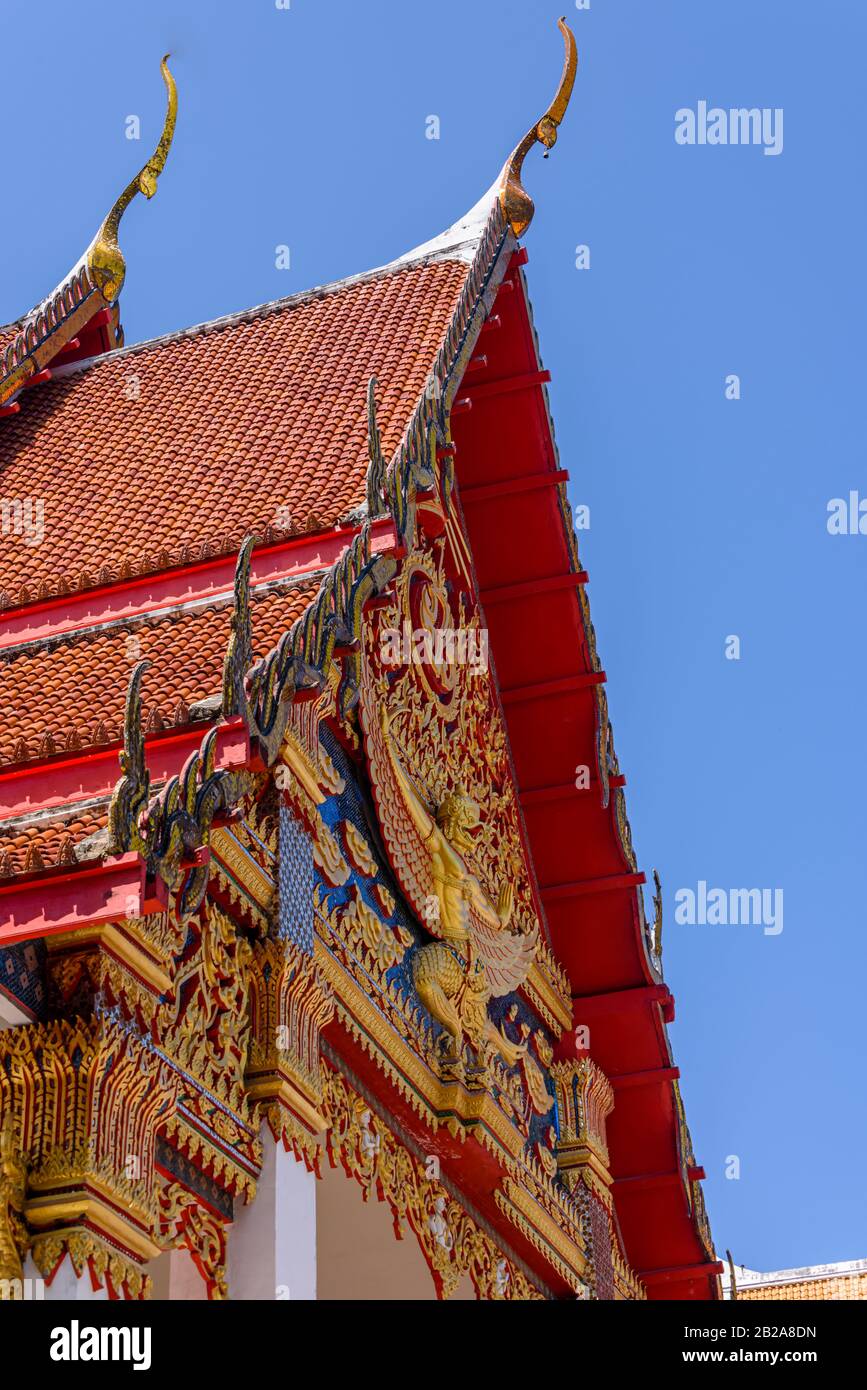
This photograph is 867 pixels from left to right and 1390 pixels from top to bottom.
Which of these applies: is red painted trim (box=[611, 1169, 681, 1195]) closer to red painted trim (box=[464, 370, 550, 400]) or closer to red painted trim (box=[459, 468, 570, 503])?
red painted trim (box=[459, 468, 570, 503])

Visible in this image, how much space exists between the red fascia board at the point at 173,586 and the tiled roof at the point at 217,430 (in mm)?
80

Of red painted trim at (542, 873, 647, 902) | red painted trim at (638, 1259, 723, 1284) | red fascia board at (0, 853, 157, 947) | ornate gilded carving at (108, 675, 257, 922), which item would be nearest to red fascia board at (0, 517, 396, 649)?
ornate gilded carving at (108, 675, 257, 922)

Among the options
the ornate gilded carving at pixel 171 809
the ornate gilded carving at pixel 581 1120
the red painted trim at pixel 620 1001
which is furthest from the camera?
the red painted trim at pixel 620 1001

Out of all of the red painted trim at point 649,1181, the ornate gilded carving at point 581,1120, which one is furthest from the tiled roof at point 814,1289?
the ornate gilded carving at point 581,1120

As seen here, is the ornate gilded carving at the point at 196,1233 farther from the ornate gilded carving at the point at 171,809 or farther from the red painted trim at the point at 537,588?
the red painted trim at the point at 537,588

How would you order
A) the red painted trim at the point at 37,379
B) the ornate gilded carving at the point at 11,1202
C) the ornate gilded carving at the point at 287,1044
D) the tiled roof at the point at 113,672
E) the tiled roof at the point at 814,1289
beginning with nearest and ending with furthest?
the ornate gilded carving at the point at 11,1202, the tiled roof at the point at 113,672, the ornate gilded carving at the point at 287,1044, the red painted trim at the point at 37,379, the tiled roof at the point at 814,1289

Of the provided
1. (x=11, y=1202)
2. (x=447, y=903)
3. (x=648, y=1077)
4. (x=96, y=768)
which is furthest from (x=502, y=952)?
(x=11, y=1202)

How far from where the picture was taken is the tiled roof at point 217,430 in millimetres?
6594

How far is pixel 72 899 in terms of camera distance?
435 cm

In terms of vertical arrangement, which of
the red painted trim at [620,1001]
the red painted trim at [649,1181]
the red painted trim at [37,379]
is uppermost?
the red painted trim at [37,379]

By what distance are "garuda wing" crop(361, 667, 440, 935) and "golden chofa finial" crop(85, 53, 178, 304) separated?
294cm

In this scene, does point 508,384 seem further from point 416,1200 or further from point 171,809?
point 171,809

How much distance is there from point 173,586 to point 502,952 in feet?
7.66
